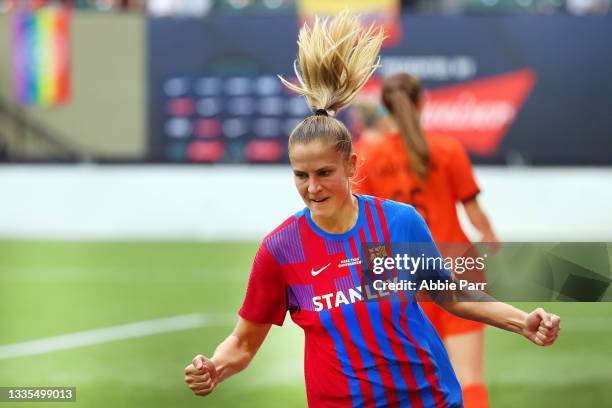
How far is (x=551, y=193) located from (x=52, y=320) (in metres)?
8.01

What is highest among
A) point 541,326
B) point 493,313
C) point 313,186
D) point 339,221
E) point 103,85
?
point 103,85

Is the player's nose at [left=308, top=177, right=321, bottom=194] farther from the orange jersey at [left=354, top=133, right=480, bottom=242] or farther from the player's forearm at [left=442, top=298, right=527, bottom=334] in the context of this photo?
the orange jersey at [left=354, top=133, right=480, bottom=242]

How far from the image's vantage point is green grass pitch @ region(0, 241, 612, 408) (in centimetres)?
823

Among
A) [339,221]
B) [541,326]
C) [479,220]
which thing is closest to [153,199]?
[479,220]

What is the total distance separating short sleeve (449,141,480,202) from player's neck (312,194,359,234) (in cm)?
242

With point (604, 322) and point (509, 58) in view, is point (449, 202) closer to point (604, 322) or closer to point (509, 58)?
point (604, 322)

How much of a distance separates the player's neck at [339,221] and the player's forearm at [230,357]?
0.58 metres

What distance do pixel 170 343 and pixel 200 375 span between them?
19.9 feet

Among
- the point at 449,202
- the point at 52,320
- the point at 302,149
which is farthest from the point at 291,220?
the point at 52,320

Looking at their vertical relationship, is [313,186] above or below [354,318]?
above

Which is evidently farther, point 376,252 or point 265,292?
point 265,292

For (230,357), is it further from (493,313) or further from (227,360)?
(493,313)

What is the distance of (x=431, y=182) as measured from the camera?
660 cm

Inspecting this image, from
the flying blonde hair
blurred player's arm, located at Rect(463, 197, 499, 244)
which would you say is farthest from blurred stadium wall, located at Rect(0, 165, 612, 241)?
the flying blonde hair
